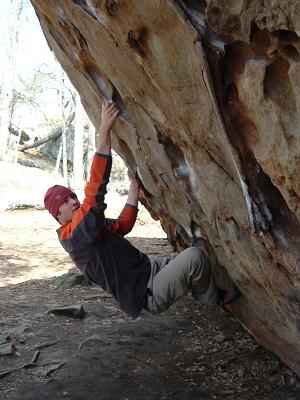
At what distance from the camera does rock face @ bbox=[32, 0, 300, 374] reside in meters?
2.96

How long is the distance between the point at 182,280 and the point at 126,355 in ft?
5.18

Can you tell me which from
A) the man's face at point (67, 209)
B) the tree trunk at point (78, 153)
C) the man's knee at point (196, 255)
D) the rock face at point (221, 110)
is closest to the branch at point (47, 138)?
the tree trunk at point (78, 153)

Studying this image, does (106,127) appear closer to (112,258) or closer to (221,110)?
(112,258)

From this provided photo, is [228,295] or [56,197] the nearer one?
[56,197]

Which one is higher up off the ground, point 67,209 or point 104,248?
point 67,209

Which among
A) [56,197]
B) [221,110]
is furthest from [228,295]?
[221,110]

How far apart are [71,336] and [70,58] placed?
3.58 metres

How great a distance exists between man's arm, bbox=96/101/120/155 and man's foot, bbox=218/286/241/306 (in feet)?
6.73

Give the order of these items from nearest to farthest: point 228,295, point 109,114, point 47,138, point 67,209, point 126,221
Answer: point 67,209 → point 109,114 → point 228,295 → point 126,221 → point 47,138

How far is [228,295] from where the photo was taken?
5449 mm

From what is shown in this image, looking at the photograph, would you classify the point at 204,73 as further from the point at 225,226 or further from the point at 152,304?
the point at 152,304

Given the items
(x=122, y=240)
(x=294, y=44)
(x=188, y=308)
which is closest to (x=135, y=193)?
(x=122, y=240)

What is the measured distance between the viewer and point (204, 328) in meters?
6.99

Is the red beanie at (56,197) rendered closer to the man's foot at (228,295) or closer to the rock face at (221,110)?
the rock face at (221,110)
